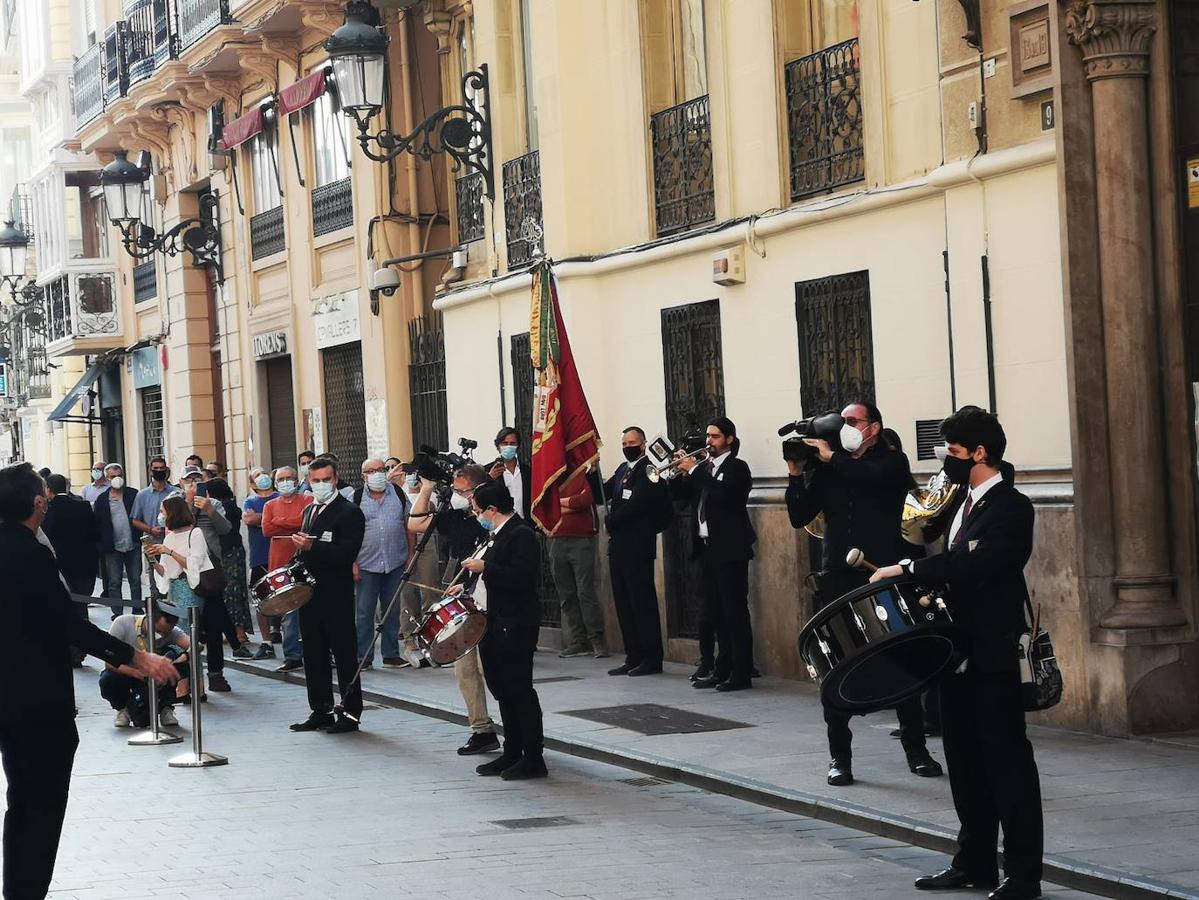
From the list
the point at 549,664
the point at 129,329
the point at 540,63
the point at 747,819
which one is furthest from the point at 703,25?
the point at 129,329

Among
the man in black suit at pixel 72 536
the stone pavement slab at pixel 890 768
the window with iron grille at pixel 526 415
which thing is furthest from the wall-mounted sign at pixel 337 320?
the stone pavement slab at pixel 890 768

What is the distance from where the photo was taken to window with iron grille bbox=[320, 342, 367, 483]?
24453mm

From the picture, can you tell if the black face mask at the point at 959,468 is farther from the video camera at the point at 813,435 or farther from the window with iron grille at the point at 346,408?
the window with iron grille at the point at 346,408

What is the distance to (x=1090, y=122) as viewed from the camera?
38.0ft

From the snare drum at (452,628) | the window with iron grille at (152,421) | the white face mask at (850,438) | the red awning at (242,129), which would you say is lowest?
the snare drum at (452,628)

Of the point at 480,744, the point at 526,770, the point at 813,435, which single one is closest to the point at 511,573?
the point at 526,770

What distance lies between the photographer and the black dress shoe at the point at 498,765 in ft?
38.1

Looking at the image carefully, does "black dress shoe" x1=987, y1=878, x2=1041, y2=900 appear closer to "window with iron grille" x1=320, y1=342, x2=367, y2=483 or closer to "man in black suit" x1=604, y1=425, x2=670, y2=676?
"man in black suit" x1=604, y1=425, x2=670, y2=676

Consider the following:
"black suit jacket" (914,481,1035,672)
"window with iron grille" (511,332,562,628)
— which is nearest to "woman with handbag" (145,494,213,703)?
"window with iron grille" (511,332,562,628)

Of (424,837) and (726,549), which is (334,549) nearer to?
(726,549)

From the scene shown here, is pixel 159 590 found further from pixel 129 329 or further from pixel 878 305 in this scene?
pixel 129 329

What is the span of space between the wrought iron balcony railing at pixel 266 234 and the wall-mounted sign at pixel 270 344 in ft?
3.72

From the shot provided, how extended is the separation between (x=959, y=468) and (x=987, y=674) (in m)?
0.81

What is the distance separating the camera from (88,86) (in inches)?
1373
